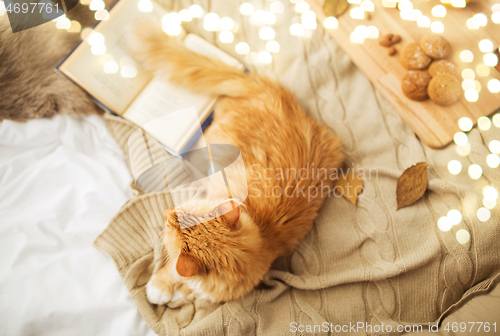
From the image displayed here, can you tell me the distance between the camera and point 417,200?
0.88 metres

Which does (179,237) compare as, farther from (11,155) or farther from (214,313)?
(11,155)

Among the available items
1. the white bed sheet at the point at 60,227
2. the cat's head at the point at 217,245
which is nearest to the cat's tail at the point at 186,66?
the white bed sheet at the point at 60,227

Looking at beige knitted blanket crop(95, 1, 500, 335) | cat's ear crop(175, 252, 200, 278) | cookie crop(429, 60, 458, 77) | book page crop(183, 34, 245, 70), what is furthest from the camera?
book page crop(183, 34, 245, 70)

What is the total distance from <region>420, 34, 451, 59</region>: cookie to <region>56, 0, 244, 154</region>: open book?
709 millimetres

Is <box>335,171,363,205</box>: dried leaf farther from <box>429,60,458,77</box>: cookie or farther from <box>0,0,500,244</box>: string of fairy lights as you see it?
<box>429,60,458,77</box>: cookie

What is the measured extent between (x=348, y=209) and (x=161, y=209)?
2.29 ft

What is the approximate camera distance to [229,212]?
66 centimetres

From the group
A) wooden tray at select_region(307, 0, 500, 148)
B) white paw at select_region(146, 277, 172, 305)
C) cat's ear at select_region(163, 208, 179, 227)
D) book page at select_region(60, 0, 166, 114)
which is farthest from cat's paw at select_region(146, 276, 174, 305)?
wooden tray at select_region(307, 0, 500, 148)

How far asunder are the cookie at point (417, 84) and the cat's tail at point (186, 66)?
57 centimetres

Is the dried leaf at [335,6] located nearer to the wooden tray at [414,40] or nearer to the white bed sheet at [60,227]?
the wooden tray at [414,40]

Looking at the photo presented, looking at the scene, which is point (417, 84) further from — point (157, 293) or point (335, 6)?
point (157, 293)

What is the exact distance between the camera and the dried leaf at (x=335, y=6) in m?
1.03

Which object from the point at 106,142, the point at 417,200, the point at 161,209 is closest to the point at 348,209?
the point at 417,200

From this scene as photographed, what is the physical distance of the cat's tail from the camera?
0.93m
